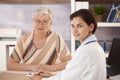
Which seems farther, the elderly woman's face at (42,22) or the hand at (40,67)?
the elderly woman's face at (42,22)

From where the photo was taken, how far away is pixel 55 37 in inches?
114

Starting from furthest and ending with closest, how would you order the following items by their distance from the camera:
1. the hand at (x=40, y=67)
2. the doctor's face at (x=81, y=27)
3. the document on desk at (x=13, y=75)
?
the hand at (x=40, y=67)
the document on desk at (x=13, y=75)
the doctor's face at (x=81, y=27)

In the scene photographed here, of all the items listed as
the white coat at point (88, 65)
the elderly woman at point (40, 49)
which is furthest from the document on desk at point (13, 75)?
the white coat at point (88, 65)

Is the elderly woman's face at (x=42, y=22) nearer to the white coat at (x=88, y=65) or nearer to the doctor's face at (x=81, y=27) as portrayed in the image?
the doctor's face at (x=81, y=27)

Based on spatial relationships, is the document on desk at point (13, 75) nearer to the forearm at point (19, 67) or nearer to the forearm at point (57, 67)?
the forearm at point (19, 67)

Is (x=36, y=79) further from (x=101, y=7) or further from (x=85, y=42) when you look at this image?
(x=101, y=7)

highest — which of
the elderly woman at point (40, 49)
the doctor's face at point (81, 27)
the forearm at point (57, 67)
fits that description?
the doctor's face at point (81, 27)

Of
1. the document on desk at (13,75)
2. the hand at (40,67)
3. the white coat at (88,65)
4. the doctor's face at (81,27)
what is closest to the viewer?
the white coat at (88,65)

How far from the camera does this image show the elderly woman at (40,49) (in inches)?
110

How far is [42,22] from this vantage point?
2844 mm

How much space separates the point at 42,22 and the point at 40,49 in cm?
29

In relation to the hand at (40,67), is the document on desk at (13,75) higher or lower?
lower

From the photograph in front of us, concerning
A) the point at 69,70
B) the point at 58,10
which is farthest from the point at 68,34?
the point at 69,70

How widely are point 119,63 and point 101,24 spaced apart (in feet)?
2.19
